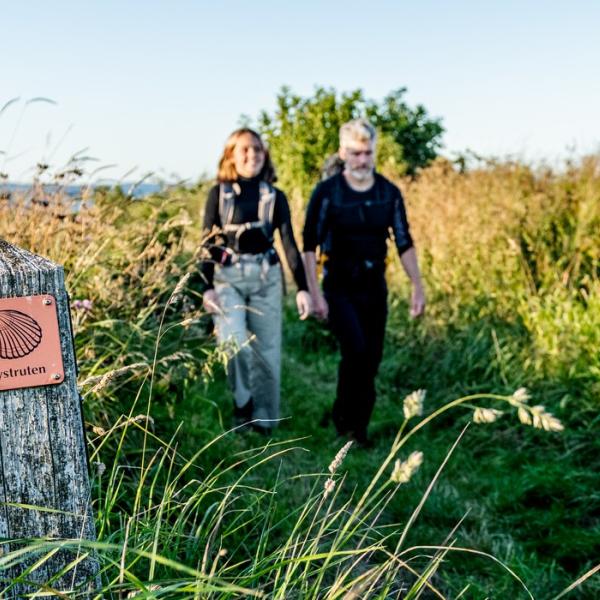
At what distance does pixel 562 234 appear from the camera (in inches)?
249

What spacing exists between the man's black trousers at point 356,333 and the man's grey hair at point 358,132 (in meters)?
0.83

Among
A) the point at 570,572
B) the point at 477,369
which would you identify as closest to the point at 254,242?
the point at 477,369

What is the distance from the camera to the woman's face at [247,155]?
506cm

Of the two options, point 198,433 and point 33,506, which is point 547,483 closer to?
point 198,433

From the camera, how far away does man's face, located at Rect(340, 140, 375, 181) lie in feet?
16.2

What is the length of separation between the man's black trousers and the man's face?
627 mm

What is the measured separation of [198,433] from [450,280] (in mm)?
3303

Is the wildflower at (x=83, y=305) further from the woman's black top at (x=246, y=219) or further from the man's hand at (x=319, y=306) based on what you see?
the man's hand at (x=319, y=306)

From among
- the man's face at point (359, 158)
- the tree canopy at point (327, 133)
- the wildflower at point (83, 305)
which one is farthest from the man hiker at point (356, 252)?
the tree canopy at point (327, 133)

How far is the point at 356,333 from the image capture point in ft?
16.6

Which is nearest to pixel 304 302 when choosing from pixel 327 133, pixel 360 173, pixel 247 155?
pixel 360 173

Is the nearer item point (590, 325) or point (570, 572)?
point (570, 572)

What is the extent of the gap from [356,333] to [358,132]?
4.19 ft

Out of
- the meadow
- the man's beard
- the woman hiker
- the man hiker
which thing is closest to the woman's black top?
the woman hiker
